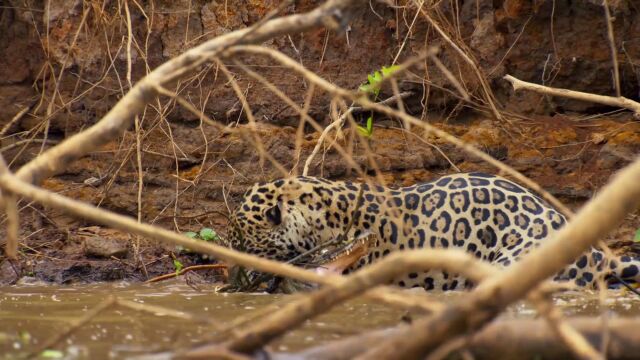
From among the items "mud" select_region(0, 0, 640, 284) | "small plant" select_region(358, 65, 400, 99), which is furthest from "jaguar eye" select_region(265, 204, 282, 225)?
"small plant" select_region(358, 65, 400, 99)

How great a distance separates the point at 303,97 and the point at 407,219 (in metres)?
2.34

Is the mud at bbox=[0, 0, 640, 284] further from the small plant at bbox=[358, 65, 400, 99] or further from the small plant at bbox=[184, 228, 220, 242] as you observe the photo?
the small plant at bbox=[358, 65, 400, 99]

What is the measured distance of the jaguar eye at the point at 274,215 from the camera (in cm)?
764

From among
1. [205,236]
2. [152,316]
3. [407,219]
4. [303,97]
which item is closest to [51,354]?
[152,316]

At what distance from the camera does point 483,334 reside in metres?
3.28

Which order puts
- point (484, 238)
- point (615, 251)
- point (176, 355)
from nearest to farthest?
point (176, 355), point (484, 238), point (615, 251)

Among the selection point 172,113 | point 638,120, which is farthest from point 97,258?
point 638,120

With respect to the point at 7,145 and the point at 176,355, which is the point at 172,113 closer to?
the point at 7,145

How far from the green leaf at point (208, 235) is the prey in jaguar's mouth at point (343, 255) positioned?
1301 mm

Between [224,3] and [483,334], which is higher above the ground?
[224,3]

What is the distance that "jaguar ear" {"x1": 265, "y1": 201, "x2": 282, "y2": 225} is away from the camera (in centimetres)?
764

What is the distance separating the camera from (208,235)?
8258 millimetres

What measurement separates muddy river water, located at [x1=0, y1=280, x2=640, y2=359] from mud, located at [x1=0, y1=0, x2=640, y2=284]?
6.04 feet

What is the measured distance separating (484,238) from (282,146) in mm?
2477
